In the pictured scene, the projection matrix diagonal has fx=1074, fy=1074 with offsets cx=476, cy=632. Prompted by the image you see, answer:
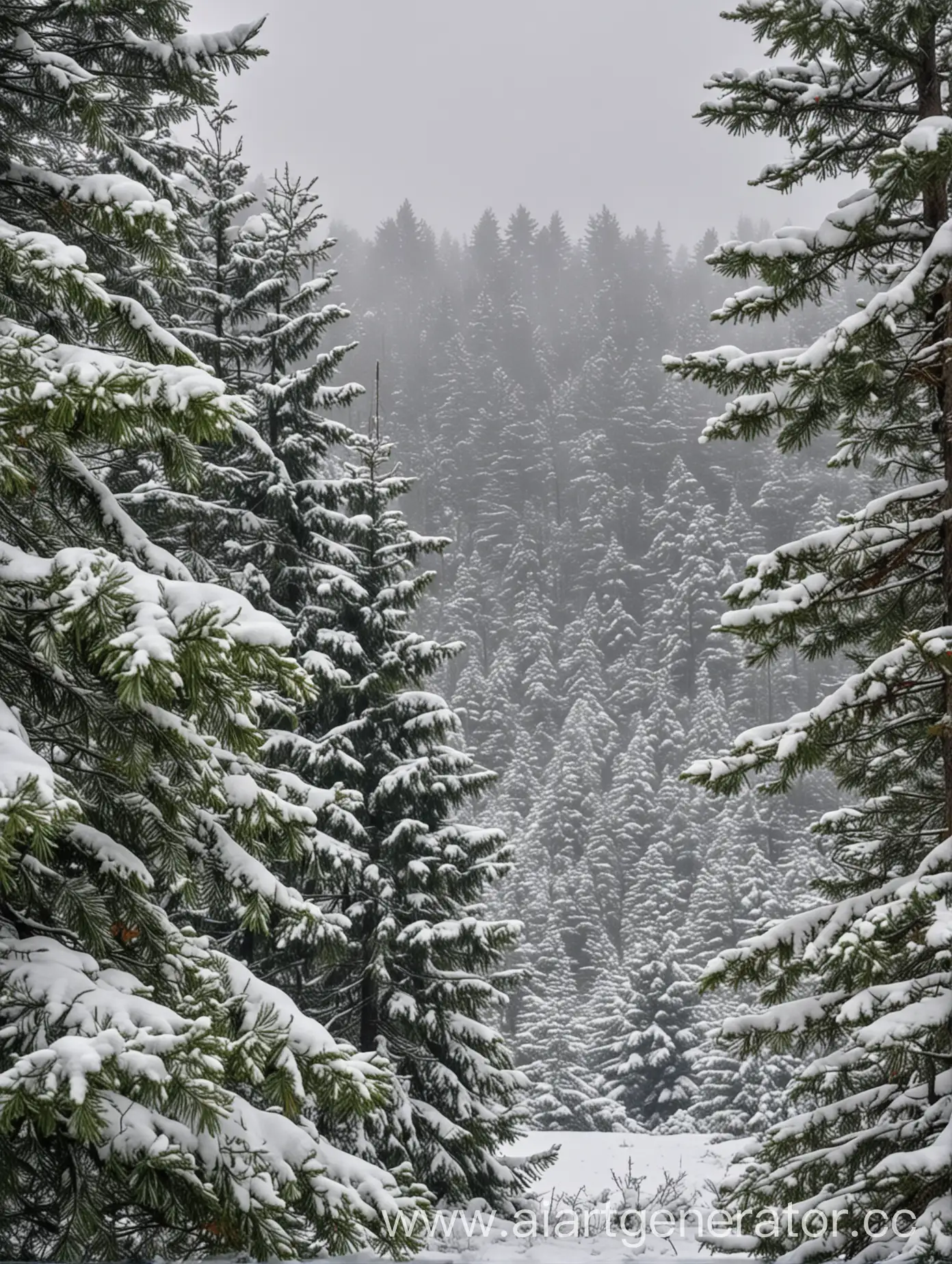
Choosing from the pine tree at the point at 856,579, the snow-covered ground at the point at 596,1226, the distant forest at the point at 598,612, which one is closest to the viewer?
the pine tree at the point at 856,579

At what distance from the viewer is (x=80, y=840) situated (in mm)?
4699

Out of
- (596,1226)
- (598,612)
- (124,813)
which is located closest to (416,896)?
(596,1226)

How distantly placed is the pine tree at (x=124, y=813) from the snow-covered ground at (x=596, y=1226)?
0.79 metres

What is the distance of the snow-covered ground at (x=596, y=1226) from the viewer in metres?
6.66

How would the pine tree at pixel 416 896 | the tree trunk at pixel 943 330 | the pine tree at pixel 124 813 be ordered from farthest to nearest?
the pine tree at pixel 416 896 < the tree trunk at pixel 943 330 < the pine tree at pixel 124 813

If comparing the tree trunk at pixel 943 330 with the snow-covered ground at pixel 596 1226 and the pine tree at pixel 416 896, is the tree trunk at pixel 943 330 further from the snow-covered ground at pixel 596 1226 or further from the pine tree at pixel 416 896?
the pine tree at pixel 416 896

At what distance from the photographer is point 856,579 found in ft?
20.2

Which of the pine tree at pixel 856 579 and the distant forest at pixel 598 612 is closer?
the pine tree at pixel 856 579

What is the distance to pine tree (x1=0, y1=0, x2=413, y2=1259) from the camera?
12.7 ft

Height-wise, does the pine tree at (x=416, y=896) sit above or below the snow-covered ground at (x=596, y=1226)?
above

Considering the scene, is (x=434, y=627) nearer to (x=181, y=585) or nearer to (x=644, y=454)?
(x=644, y=454)

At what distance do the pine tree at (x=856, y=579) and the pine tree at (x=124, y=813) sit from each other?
2386mm

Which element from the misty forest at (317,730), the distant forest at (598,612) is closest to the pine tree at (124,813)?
the misty forest at (317,730)

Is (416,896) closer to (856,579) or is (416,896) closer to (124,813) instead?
(856,579)
